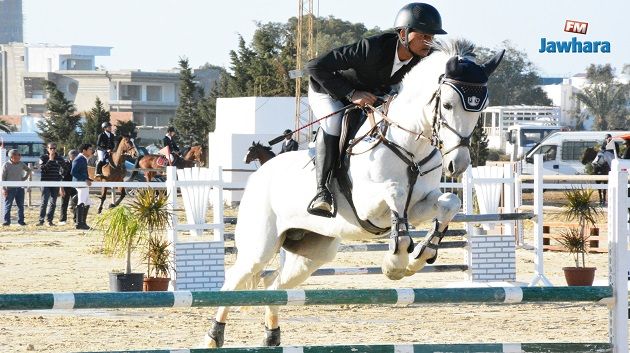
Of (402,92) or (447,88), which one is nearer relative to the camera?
(447,88)

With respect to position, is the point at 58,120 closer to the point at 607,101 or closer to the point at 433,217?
the point at 607,101

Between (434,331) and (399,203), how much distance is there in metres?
2.77

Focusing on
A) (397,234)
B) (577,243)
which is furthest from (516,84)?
(397,234)

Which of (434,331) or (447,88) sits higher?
(447,88)

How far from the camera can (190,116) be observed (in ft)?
177

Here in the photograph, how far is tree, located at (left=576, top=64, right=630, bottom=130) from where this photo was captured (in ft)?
247

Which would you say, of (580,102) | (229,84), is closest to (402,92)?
(229,84)

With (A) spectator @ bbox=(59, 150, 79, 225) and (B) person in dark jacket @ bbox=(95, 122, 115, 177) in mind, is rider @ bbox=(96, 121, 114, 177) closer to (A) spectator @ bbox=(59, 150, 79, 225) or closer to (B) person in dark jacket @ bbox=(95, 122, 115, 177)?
(B) person in dark jacket @ bbox=(95, 122, 115, 177)

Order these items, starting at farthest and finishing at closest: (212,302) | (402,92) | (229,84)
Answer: (229,84), (402,92), (212,302)

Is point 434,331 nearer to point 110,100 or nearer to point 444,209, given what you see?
point 444,209

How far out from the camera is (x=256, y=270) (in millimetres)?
6969

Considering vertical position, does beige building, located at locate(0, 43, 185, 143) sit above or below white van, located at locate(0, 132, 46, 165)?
above

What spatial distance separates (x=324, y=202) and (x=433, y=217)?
25.7 inches

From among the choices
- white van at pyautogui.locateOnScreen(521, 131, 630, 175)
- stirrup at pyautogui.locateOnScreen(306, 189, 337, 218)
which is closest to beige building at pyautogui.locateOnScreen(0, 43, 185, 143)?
white van at pyautogui.locateOnScreen(521, 131, 630, 175)
